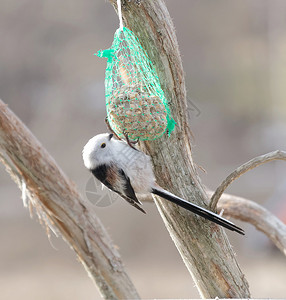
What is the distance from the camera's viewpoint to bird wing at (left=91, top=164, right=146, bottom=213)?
283 cm

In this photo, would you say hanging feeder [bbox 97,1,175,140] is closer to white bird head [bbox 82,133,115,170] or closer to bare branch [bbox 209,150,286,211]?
white bird head [bbox 82,133,115,170]

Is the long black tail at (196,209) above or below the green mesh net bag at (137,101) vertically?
below

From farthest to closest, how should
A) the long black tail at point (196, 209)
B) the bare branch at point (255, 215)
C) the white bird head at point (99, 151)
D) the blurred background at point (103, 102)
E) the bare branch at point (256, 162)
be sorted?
the blurred background at point (103, 102), the bare branch at point (255, 215), the white bird head at point (99, 151), the long black tail at point (196, 209), the bare branch at point (256, 162)

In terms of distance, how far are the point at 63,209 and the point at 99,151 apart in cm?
70

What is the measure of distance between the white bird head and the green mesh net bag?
96mm

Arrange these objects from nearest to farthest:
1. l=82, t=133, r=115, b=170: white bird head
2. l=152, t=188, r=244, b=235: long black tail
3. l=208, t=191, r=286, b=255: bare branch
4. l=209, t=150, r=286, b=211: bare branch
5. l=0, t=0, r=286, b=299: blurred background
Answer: l=209, t=150, r=286, b=211: bare branch → l=152, t=188, r=244, b=235: long black tail → l=82, t=133, r=115, b=170: white bird head → l=208, t=191, r=286, b=255: bare branch → l=0, t=0, r=286, b=299: blurred background

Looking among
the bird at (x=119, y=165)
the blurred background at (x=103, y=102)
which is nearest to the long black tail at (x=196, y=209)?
the bird at (x=119, y=165)

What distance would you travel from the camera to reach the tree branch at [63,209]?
216cm

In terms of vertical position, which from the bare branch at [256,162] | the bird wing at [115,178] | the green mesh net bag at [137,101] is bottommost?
the bird wing at [115,178]

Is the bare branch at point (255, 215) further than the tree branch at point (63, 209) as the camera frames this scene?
Yes

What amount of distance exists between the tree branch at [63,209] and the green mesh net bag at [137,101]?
1.95ft

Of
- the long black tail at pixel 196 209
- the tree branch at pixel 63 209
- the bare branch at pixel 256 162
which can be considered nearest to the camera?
the tree branch at pixel 63 209

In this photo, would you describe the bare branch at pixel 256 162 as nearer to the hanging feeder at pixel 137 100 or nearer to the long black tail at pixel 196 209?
the long black tail at pixel 196 209

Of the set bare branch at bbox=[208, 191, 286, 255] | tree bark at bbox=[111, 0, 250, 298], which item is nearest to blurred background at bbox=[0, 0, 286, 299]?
bare branch at bbox=[208, 191, 286, 255]
